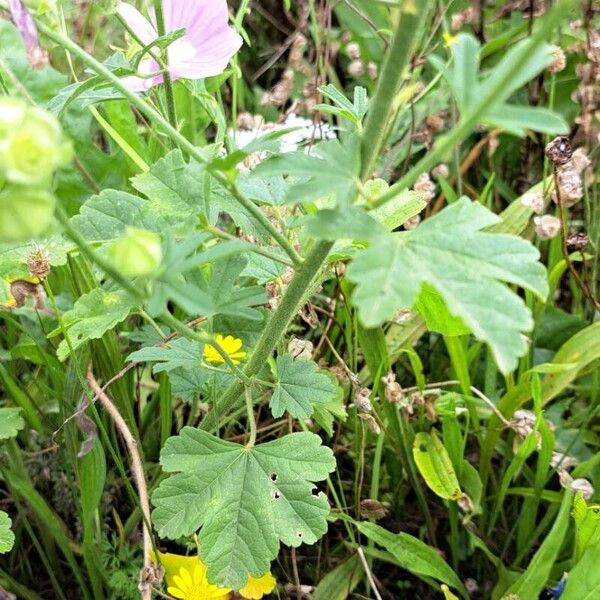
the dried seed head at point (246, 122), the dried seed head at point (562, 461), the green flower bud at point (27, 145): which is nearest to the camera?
the green flower bud at point (27, 145)

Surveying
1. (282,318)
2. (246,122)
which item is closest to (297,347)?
(282,318)

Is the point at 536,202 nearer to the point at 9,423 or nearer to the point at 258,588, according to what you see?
the point at 258,588

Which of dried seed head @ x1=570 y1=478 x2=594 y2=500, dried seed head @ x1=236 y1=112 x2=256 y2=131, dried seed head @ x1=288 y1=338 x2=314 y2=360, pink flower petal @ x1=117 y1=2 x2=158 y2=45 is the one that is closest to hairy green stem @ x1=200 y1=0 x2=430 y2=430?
dried seed head @ x1=288 y1=338 x2=314 y2=360

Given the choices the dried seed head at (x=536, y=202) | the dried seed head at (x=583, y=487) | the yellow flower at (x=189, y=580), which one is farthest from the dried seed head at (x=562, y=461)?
the yellow flower at (x=189, y=580)

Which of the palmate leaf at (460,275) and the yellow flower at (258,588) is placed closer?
the palmate leaf at (460,275)

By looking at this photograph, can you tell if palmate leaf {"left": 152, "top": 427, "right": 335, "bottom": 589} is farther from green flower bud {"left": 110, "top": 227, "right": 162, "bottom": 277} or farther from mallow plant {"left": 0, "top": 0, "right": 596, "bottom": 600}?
green flower bud {"left": 110, "top": 227, "right": 162, "bottom": 277}

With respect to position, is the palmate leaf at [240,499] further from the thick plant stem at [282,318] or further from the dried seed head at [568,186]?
the dried seed head at [568,186]
